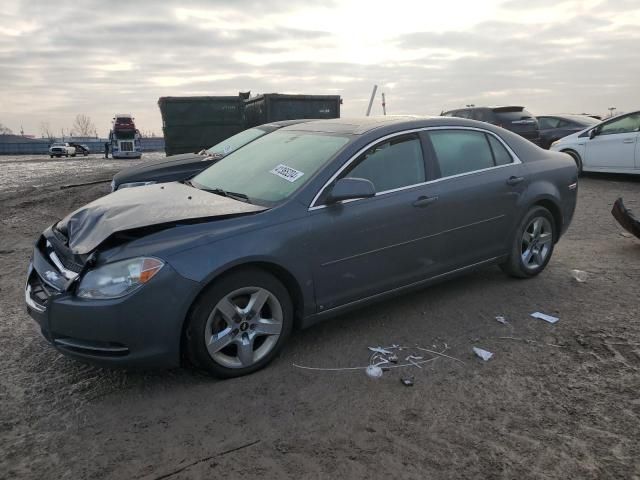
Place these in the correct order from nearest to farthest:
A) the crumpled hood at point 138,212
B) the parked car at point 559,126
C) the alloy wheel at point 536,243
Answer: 1. the crumpled hood at point 138,212
2. the alloy wheel at point 536,243
3. the parked car at point 559,126

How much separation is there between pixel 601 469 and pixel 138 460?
2.23 meters

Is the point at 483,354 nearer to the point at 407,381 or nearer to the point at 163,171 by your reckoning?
the point at 407,381

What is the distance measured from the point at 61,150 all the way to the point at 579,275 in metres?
48.2

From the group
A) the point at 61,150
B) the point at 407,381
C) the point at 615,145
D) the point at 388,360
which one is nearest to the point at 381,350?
the point at 388,360

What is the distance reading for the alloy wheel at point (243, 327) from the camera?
10.9ft

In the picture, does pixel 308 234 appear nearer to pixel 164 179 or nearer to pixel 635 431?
pixel 635 431

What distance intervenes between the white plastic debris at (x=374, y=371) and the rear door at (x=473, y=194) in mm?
1268

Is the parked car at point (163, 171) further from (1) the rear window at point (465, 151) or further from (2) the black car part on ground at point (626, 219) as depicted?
(2) the black car part on ground at point (626, 219)

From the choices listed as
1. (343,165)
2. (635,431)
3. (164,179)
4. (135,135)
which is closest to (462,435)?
(635,431)

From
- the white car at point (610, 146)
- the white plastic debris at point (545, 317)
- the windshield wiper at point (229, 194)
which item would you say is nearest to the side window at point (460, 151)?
the white plastic debris at point (545, 317)

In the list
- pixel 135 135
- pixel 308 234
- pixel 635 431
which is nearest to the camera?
pixel 635 431

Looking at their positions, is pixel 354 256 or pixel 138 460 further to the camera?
pixel 354 256

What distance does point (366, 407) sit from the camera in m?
3.05

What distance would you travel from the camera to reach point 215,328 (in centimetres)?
335
